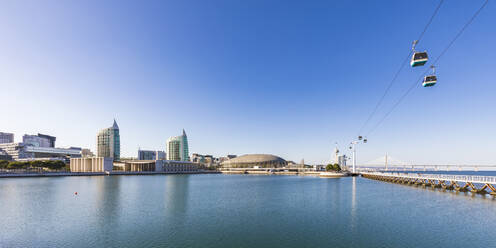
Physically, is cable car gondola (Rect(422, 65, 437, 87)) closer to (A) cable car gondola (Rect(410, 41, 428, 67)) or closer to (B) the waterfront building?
(A) cable car gondola (Rect(410, 41, 428, 67))

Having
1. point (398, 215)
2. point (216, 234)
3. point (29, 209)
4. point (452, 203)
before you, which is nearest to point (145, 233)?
point (216, 234)

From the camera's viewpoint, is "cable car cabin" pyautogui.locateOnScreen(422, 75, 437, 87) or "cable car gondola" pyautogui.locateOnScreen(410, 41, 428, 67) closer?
"cable car gondola" pyautogui.locateOnScreen(410, 41, 428, 67)

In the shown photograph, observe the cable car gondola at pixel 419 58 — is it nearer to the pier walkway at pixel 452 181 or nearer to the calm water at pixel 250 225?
the calm water at pixel 250 225

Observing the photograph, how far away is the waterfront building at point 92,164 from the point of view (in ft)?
572

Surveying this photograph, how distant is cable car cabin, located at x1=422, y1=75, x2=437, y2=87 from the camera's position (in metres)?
23.3

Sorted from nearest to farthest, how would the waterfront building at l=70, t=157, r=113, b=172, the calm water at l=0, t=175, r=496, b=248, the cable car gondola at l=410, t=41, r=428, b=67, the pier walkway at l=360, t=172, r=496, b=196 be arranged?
the calm water at l=0, t=175, r=496, b=248
the cable car gondola at l=410, t=41, r=428, b=67
the pier walkway at l=360, t=172, r=496, b=196
the waterfront building at l=70, t=157, r=113, b=172

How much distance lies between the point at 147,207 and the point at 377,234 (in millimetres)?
32964

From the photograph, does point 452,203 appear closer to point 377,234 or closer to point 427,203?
point 427,203

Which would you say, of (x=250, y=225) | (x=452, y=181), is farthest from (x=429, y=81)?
(x=452, y=181)

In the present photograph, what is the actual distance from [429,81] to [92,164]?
214353mm

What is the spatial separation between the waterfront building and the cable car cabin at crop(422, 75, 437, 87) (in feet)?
659

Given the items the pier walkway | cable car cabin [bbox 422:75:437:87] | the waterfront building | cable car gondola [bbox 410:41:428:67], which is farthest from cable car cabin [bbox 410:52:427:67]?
the waterfront building

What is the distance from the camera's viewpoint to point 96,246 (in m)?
20.0

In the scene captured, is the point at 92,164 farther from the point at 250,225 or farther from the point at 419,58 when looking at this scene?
the point at 419,58
